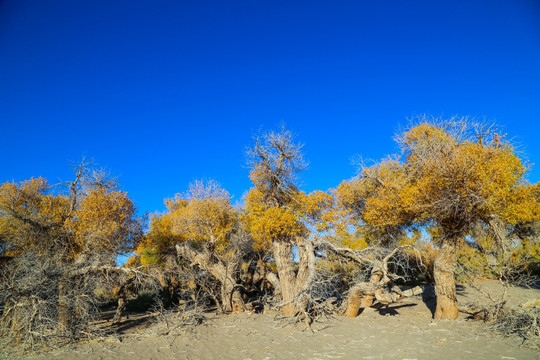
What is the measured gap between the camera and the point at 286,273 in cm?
1462

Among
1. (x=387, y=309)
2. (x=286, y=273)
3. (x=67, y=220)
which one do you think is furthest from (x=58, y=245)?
(x=387, y=309)

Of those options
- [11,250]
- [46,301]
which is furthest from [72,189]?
[46,301]

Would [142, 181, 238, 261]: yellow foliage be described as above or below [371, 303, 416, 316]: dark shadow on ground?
above

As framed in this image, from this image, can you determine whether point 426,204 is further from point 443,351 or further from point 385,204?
point 443,351

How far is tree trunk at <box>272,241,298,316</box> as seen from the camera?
1431 centimetres

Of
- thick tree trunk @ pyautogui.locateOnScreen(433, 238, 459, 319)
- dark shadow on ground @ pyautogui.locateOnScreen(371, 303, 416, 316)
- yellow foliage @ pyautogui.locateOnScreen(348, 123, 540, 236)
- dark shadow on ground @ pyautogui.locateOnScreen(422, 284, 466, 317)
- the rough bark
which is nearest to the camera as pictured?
yellow foliage @ pyautogui.locateOnScreen(348, 123, 540, 236)

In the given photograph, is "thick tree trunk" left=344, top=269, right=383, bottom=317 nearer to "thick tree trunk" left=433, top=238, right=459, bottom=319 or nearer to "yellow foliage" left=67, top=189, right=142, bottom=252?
"thick tree trunk" left=433, top=238, right=459, bottom=319

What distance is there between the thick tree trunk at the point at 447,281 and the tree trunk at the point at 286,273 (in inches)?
233

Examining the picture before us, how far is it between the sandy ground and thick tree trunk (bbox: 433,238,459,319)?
566 mm

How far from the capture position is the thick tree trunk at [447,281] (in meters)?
12.2

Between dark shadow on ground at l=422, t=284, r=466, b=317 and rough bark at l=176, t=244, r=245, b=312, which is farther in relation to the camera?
rough bark at l=176, t=244, r=245, b=312

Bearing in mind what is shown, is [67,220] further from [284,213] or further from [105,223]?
[284,213]

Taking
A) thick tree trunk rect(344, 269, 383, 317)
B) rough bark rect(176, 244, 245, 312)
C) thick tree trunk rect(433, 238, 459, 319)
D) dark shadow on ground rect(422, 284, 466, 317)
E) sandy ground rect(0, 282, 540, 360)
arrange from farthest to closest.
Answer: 1. rough bark rect(176, 244, 245, 312)
2. dark shadow on ground rect(422, 284, 466, 317)
3. thick tree trunk rect(344, 269, 383, 317)
4. thick tree trunk rect(433, 238, 459, 319)
5. sandy ground rect(0, 282, 540, 360)

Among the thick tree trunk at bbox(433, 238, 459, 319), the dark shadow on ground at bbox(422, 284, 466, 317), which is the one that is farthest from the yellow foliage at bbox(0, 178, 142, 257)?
the dark shadow on ground at bbox(422, 284, 466, 317)
